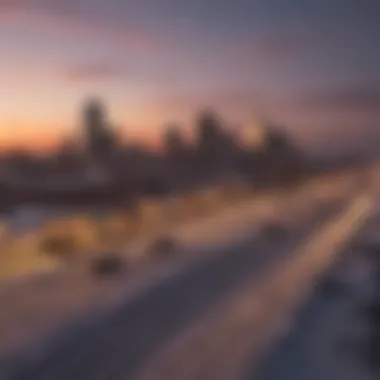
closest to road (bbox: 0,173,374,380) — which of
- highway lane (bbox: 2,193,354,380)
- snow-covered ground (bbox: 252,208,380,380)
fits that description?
highway lane (bbox: 2,193,354,380)

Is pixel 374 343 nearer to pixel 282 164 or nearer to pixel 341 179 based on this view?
pixel 282 164

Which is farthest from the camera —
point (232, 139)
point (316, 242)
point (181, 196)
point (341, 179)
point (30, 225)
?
point (341, 179)

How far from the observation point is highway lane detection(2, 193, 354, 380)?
4641mm

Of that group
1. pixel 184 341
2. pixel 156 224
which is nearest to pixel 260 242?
pixel 156 224

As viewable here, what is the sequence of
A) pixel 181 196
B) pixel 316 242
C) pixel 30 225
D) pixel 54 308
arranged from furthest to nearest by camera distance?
pixel 181 196 < pixel 30 225 < pixel 316 242 < pixel 54 308

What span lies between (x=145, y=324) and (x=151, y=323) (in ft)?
0.18

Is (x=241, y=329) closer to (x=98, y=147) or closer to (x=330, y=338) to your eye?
(x=330, y=338)

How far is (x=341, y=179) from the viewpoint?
28031 mm

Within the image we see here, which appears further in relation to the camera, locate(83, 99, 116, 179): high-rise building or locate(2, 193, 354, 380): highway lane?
locate(83, 99, 116, 179): high-rise building

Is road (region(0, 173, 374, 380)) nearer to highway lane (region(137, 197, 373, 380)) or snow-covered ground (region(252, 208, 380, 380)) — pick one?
highway lane (region(137, 197, 373, 380))

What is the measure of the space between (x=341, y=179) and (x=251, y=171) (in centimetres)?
1176

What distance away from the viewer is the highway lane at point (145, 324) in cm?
464

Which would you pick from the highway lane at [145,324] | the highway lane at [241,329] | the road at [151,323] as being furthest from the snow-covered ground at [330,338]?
the highway lane at [145,324]

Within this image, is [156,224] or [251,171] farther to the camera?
[251,171]
